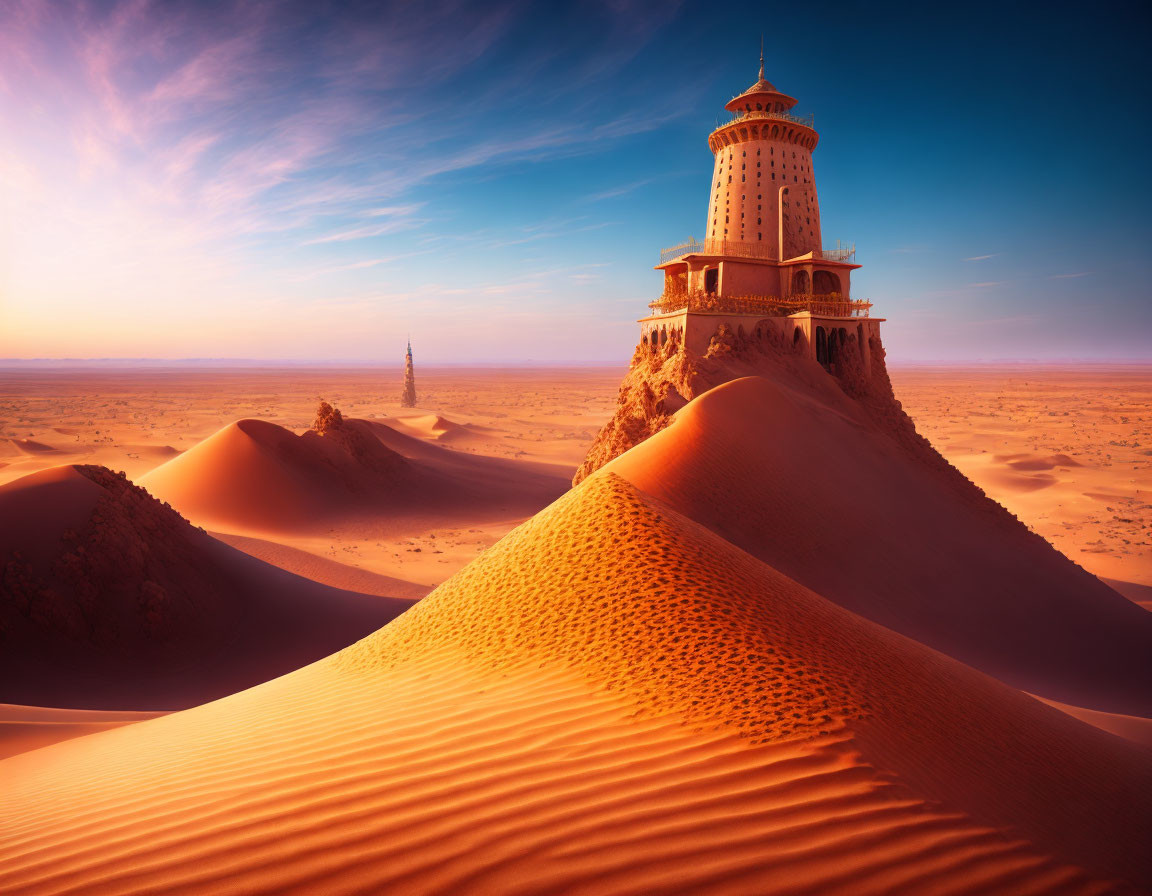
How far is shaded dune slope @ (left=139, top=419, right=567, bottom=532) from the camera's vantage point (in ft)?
77.3

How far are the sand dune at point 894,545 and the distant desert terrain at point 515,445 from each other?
6.48 m

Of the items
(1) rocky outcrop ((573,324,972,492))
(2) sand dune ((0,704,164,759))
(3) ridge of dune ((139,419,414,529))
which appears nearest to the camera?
(2) sand dune ((0,704,164,759))

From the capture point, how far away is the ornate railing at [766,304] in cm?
1877

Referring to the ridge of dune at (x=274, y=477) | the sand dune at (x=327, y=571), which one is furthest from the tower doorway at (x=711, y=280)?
the ridge of dune at (x=274, y=477)

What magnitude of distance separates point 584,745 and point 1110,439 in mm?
61269

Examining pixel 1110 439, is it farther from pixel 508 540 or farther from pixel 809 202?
pixel 508 540

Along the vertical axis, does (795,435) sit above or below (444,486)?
above

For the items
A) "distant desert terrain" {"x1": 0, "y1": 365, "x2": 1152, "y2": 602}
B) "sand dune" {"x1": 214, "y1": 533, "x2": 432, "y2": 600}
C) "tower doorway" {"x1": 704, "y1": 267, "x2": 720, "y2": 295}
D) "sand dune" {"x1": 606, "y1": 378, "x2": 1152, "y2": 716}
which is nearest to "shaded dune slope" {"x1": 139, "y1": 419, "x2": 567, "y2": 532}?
"distant desert terrain" {"x1": 0, "y1": 365, "x2": 1152, "y2": 602}

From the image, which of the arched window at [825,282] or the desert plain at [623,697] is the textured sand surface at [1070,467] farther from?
the arched window at [825,282]

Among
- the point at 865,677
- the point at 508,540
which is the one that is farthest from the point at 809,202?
the point at 865,677

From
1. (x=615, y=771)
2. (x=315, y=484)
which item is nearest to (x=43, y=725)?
(x=615, y=771)

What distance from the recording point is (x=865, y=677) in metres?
4.68

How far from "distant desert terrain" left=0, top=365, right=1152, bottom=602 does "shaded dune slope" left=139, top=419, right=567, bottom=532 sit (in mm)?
1720

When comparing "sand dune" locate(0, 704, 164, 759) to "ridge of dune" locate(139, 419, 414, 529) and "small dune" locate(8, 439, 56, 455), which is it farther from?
"small dune" locate(8, 439, 56, 455)
